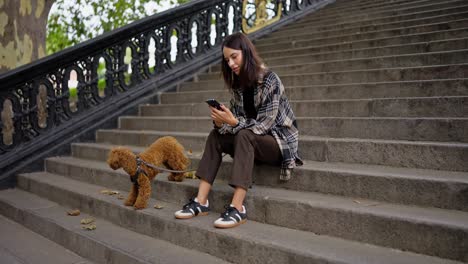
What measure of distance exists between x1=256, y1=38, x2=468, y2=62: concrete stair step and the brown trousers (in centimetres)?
321

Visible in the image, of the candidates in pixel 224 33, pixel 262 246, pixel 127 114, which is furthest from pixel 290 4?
pixel 262 246

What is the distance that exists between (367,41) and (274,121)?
12.2 feet

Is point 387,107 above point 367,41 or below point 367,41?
below

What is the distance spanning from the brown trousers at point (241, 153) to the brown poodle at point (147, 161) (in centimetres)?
47

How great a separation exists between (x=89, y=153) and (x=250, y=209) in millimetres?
3253

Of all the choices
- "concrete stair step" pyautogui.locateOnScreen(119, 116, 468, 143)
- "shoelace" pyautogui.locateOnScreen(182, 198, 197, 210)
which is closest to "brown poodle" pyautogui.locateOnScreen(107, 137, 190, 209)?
"shoelace" pyautogui.locateOnScreen(182, 198, 197, 210)

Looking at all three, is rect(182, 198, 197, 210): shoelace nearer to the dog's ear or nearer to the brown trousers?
the brown trousers

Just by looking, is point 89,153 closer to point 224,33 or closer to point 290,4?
point 224,33

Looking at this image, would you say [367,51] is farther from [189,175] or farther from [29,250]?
[29,250]

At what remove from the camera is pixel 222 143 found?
311 centimetres

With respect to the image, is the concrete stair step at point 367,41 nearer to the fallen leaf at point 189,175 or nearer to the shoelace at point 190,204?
the fallen leaf at point 189,175

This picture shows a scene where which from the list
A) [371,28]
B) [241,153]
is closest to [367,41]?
[371,28]

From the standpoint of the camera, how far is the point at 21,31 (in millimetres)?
6781

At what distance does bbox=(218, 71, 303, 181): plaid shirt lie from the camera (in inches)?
117
